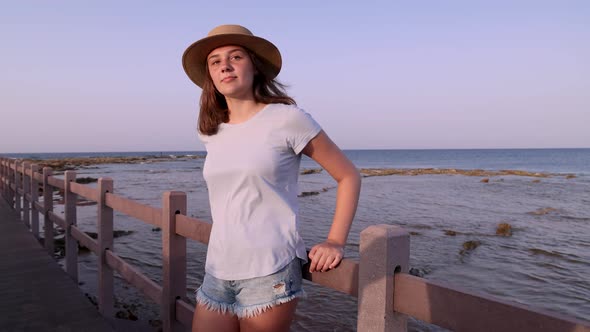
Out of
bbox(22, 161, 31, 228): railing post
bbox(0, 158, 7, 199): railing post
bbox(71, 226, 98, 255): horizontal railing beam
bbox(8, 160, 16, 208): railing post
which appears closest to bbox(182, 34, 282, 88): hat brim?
bbox(71, 226, 98, 255): horizontal railing beam

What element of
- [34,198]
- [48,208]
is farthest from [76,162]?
[48,208]

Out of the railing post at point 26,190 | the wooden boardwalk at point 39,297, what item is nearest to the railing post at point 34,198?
the railing post at point 26,190

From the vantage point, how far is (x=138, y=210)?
3.18m

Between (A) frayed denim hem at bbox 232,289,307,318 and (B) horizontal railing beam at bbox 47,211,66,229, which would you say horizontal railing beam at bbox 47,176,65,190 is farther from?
(A) frayed denim hem at bbox 232,289,307,318

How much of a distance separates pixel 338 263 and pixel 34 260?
4972 millimetres

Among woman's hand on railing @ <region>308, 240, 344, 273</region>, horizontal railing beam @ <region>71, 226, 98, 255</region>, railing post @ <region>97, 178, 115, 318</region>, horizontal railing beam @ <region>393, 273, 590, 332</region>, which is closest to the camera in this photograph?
horizontal railing beam @ <region>393, 273, 590, 332</region>

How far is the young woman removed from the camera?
1650 millimetres

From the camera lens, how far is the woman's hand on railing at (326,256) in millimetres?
1606

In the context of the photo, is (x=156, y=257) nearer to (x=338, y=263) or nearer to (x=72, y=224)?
(x=72, y=224)

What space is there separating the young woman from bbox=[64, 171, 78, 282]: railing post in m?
3.57

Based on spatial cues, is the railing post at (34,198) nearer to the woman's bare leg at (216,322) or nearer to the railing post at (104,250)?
the railing post at (104,250)

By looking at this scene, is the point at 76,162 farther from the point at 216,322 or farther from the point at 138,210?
the point at 216,322

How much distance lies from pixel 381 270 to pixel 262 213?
1.59ft

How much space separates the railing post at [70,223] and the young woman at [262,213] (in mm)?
3565
